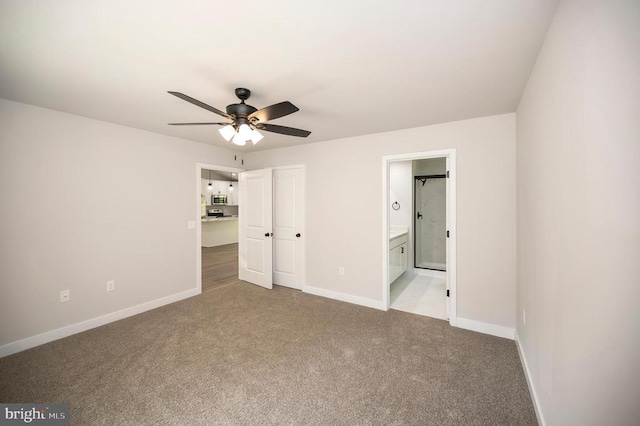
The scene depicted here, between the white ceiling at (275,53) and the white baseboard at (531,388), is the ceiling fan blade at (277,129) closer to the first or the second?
the white ceiling at (275,53)

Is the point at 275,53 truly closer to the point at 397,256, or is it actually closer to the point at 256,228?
the point at 256,228

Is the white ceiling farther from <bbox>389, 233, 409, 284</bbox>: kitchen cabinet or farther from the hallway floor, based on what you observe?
the hallway floor

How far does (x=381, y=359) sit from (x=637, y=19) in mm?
2577

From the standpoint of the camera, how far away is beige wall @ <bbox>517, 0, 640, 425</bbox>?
2.42 feet

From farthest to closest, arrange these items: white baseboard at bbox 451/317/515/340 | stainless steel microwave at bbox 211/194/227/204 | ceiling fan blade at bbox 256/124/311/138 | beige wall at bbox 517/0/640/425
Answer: stainless steel microwave at bbox 211/194/227/204
white baseboard at bbox 451/317/515/340
ceiling fan blade at bbox 256/124/311/138
beige wall at bbox 517/0/640/425

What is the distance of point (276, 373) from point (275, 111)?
219cm

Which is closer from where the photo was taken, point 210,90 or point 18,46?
point 18,46

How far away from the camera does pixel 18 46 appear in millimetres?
1622

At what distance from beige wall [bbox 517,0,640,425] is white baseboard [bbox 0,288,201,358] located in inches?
168

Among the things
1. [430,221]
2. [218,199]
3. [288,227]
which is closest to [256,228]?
[288,227]

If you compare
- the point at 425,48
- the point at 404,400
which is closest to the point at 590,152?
the point at 425,48

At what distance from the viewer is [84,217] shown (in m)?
2.97

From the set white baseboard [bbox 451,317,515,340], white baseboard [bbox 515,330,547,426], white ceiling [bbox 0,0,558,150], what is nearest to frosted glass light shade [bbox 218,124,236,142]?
white ceiling [bbox 0,0,558,150]

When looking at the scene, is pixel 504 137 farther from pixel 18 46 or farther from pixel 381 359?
pixel 18 46
